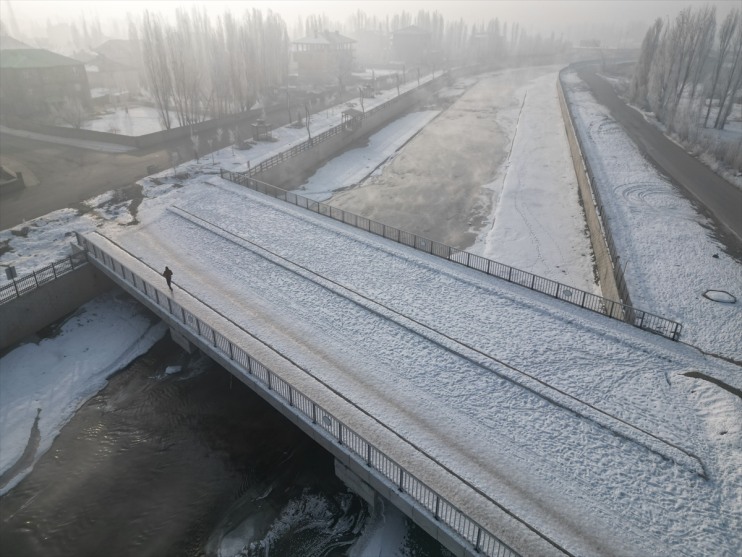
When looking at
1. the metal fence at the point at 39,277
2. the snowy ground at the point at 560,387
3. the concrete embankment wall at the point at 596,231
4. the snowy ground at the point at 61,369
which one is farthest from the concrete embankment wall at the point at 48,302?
the concrete embankment wall at the point at 596,231

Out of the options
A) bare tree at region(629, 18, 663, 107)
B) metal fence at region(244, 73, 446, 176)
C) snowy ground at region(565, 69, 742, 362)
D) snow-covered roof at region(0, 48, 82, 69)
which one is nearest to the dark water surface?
snowy ground at region(565, 69, 742, 362)

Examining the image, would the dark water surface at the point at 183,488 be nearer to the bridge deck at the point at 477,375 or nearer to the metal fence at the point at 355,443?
the metal fence at the point at 355,443

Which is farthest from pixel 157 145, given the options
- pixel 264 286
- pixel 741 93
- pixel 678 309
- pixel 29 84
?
pixel 741 93

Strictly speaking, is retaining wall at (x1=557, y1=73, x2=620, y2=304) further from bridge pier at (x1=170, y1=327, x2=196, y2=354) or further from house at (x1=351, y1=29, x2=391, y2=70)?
house at (x1=351, y1=29, x2=391, y2=70)

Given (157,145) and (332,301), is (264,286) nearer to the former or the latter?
(332,301)

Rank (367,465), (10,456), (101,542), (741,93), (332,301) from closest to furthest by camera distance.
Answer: (367,465), (101,542), (10,456), (332,301), (741,93)

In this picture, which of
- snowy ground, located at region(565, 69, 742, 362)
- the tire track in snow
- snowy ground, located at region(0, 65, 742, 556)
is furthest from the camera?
snowy ground, located at region(565, 69, 742, 362)

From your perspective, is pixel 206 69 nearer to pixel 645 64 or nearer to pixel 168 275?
pixel 168 275
